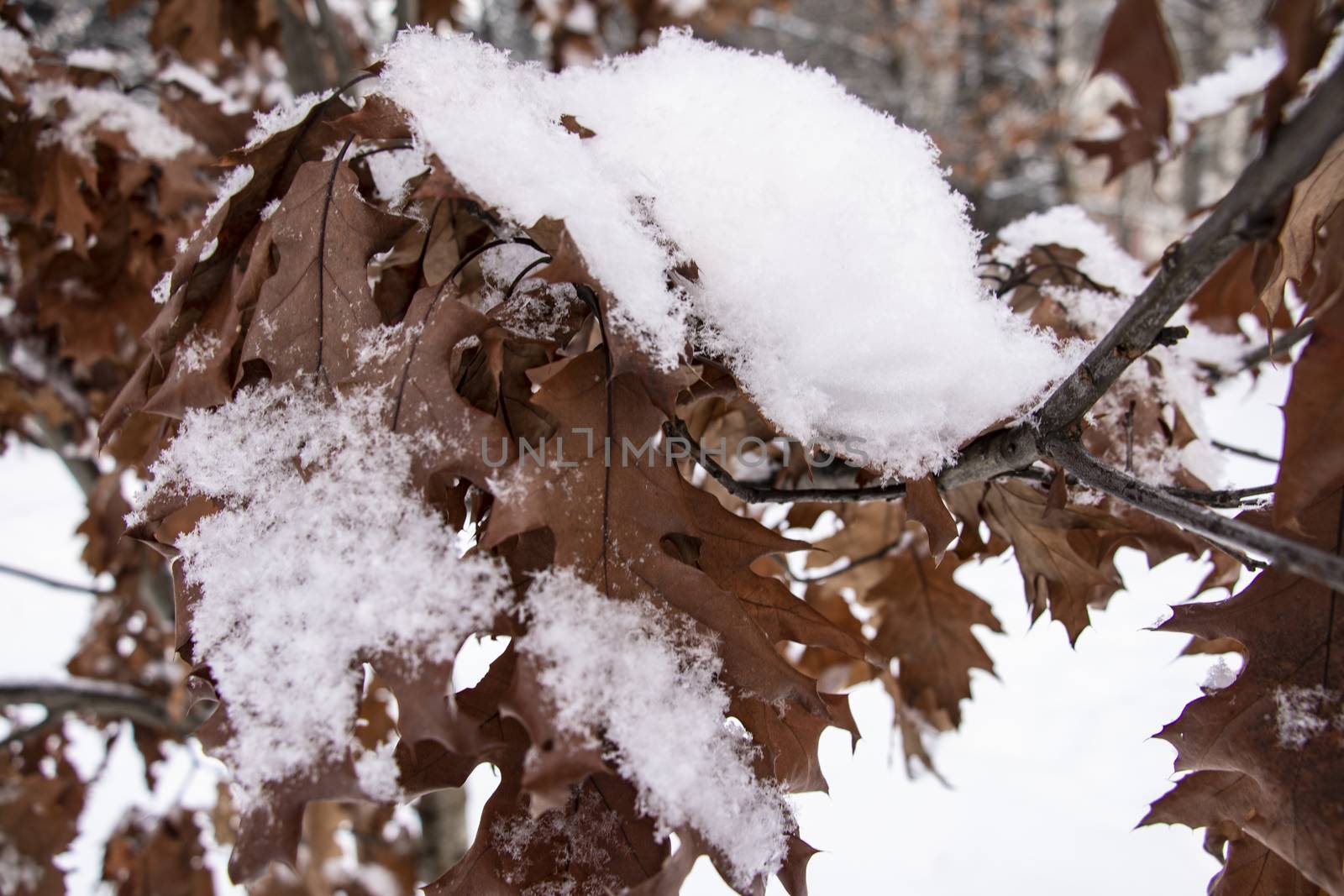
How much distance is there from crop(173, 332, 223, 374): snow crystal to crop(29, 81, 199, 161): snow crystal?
0.76 m

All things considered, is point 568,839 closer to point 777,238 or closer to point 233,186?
point 777,238

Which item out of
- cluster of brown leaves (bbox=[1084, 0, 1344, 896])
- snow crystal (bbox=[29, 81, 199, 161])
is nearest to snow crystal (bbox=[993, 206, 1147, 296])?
cluster of brown leaves (bbox=[1084, 0, 1344, 896])

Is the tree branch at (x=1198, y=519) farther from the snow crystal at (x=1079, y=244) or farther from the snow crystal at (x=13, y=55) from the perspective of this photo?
the snow crystal at (x=13, y=55)

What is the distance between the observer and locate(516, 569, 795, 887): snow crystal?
1.77 feet

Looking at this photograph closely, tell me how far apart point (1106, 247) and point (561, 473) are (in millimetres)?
930

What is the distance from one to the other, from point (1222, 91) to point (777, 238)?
155cm

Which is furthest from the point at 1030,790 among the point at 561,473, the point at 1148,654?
the point at 561,473

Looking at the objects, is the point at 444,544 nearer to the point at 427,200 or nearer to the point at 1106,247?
the point at 427,200

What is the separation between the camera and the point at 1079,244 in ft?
3.70

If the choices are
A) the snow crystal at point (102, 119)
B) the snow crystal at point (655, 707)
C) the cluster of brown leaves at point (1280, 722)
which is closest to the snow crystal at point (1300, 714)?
the cluster of brown leaves at point (1280, 722)

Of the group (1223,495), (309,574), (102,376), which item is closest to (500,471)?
(309,574)

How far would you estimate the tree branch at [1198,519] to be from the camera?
1.49ft

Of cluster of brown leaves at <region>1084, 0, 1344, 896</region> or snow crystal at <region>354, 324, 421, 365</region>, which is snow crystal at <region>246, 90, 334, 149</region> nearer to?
snow crystal at <region>354, 324, 421, 365</region>

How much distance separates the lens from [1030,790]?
7.11 feet
